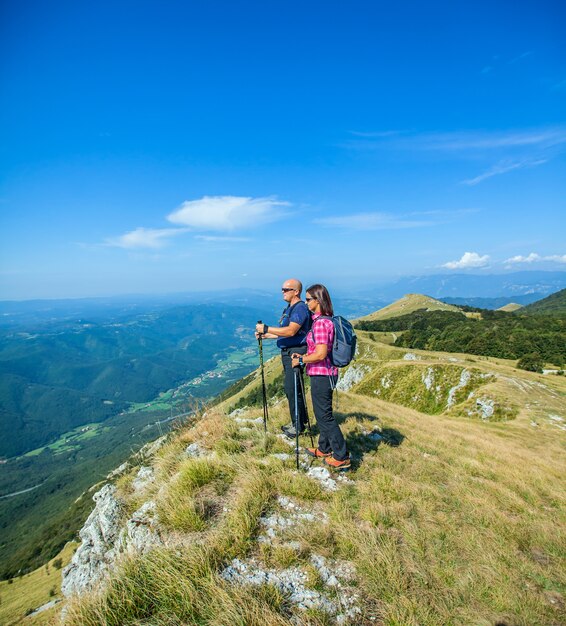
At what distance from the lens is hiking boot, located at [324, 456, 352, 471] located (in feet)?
21.3

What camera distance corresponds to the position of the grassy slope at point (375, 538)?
326 cm

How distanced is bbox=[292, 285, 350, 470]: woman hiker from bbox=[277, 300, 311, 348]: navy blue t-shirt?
2.10ft

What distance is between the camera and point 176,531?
4.62 metres

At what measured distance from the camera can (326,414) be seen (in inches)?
254

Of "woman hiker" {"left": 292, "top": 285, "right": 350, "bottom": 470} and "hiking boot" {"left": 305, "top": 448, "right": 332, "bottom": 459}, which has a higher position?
"woman hiker" {"left": 292, "top": 285, "right": 350, "bottom": 470}

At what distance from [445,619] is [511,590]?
129cm

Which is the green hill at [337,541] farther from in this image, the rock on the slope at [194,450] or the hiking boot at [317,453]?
the hiking boot at [317,453]

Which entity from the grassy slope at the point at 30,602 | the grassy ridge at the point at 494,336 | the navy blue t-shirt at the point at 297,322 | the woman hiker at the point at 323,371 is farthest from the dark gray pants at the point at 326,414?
the grassy ridge at the point at 494,336

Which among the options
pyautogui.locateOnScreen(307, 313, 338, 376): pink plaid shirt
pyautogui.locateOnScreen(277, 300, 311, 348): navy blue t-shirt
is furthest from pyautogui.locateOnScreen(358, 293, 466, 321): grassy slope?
pyautogui.locateOnScreen(307, 313, 338, 376): pink plaid shirt

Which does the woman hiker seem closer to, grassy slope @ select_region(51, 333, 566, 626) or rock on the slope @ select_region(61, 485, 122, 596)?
grassy slope @ select_region(51, 333, 566, 626)

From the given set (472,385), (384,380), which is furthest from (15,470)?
(472,385)

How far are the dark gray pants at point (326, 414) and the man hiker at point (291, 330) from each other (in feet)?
2.63

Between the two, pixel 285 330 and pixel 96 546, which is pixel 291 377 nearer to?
pixel 285 330

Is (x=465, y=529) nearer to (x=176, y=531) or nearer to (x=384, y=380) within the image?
(x=176, y=531)
